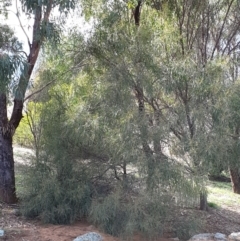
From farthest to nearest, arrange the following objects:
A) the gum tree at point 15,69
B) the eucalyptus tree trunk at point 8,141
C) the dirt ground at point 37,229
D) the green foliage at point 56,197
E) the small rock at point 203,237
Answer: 1. the eucalyptus tree trunk at point 8,141
2. the green foliage at point 56,197
3. the small rock at point 203,237
4. the dirt ground at point 37,229
5. the gum tree at point 15,69

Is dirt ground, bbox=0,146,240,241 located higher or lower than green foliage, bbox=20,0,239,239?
lower

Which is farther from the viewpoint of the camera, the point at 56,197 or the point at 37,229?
the point at 56,197

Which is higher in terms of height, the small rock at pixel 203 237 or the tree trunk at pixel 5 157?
the tree trunk at pixel 5 157

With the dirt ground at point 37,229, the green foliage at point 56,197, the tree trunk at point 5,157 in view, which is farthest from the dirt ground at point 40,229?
the tree trunk at point 5,157

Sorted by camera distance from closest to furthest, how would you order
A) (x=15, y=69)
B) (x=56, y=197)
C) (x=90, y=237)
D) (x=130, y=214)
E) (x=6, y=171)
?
(x=15, y=69), (x=90, y=237), (x=130, y=214), (x=56, y=197), (x=6, y=171)

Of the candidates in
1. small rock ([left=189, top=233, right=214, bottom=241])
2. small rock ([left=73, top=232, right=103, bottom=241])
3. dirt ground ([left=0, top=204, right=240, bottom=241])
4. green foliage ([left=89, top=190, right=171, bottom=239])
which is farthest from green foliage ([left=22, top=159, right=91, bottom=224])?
small rock ([left=189, top=233, right=214, bottom=241])

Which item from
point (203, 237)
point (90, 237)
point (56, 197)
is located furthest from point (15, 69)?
point (203, 237)

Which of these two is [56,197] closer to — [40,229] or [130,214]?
[40,229]

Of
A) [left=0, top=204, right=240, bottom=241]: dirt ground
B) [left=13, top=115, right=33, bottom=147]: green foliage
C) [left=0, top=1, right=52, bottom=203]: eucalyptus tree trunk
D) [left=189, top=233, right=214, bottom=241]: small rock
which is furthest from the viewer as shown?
Result: [left=13, top=115, right=33, bottom=147]: green foliage

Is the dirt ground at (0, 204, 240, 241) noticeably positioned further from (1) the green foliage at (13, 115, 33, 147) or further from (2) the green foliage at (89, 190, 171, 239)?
(1) the green foliage at (13, 115, 33, 147)

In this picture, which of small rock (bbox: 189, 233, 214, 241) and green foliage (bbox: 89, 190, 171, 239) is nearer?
green foliage (bbox: 89, 190, 171, 239)

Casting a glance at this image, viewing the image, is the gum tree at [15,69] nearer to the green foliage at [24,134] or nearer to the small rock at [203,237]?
the green foliage at [24,134]

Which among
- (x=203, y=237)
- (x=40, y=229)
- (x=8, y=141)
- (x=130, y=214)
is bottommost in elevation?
(x=203, y=237)

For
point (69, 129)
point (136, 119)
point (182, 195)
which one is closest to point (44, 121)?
point (69, 129)
